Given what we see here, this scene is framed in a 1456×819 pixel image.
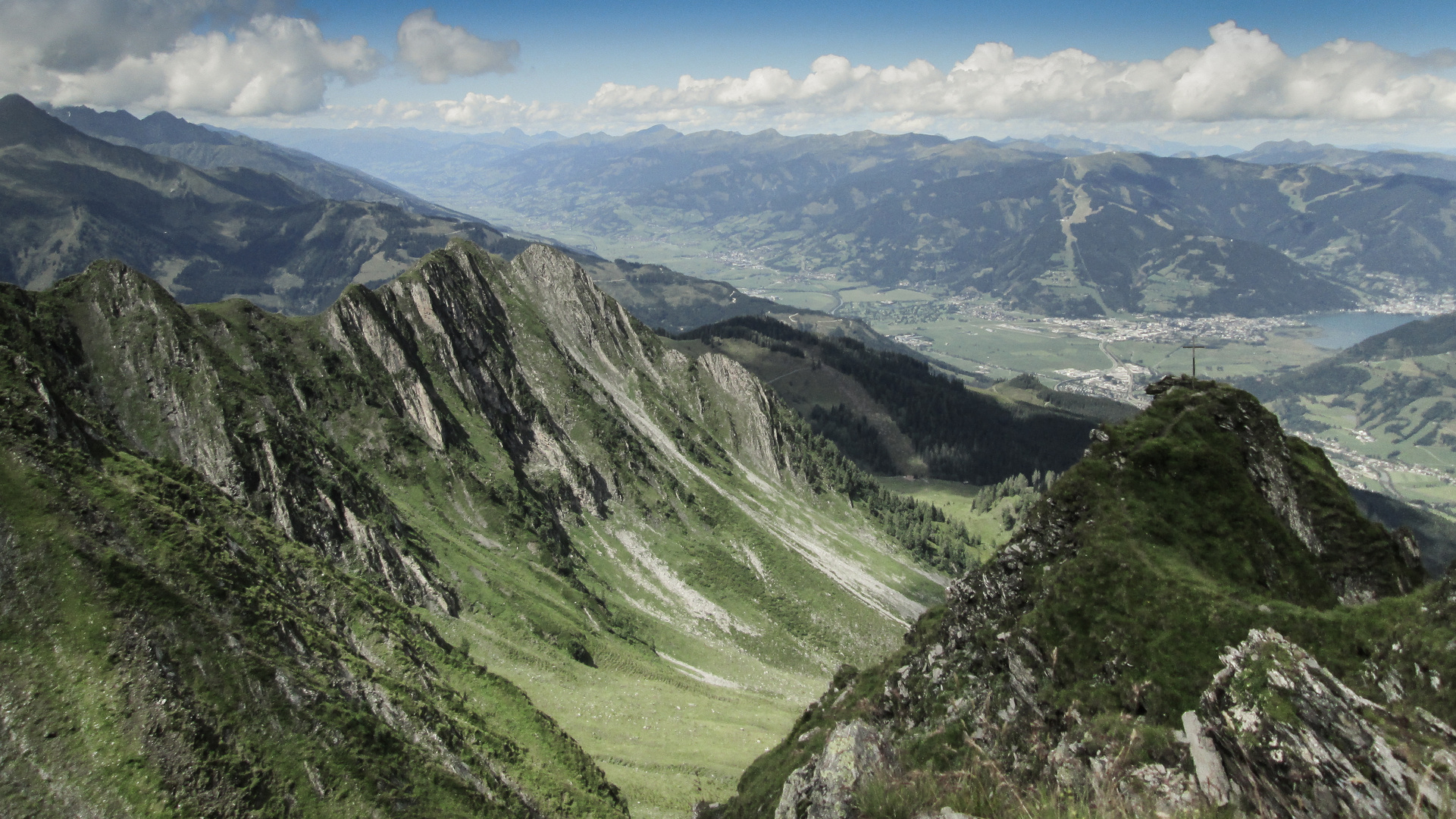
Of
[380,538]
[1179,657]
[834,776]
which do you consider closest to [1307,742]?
[834,776]

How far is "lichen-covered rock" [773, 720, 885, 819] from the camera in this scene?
20344 millimetres

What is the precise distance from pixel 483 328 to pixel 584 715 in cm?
8951

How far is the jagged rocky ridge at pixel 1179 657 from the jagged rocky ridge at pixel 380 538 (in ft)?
78.4

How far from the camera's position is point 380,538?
245ft

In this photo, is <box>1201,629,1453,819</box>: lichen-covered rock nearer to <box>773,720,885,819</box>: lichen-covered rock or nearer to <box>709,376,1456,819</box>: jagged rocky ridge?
<box>709,376,1456,819</box>: jagged rocky ridge

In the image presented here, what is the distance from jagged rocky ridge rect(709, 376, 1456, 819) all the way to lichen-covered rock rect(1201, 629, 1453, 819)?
6cm

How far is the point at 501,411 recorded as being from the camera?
124188 millimetres

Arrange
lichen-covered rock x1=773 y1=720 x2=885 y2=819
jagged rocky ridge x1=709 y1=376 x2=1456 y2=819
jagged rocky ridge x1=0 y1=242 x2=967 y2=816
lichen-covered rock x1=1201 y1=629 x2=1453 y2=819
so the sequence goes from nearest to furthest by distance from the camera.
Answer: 1. lichen-covered rock x1=1201 y1=629 x2=1453 y2=819
2. jagged rocky ridge x1=709 y1=376 x2=1456 y2=819
3. lichen-covered rock x1=773 y1=720 x2=885 y2=819
4. jagged rocky ridge x1=0 y1=242 x2=967 y2=816

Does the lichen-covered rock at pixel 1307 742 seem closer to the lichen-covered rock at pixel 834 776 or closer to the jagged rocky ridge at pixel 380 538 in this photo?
the lichen-covered rock at pixel 834 776

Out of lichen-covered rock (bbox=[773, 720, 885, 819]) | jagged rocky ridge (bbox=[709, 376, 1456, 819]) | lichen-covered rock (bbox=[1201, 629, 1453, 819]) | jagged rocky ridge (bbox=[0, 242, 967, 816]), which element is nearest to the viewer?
lichen-covered rock (bbox=[1201, 629, 1453, 819])

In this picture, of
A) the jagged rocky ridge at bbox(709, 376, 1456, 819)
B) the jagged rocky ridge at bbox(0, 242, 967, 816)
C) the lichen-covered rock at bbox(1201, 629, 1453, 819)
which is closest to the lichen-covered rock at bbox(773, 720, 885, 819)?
the jagged rocky ridge at bbox(709, 376, 1456, 819)

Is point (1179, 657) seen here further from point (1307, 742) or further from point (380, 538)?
point (380, 538)

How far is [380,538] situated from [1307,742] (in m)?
77.2

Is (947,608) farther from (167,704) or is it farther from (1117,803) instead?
(167,704)
